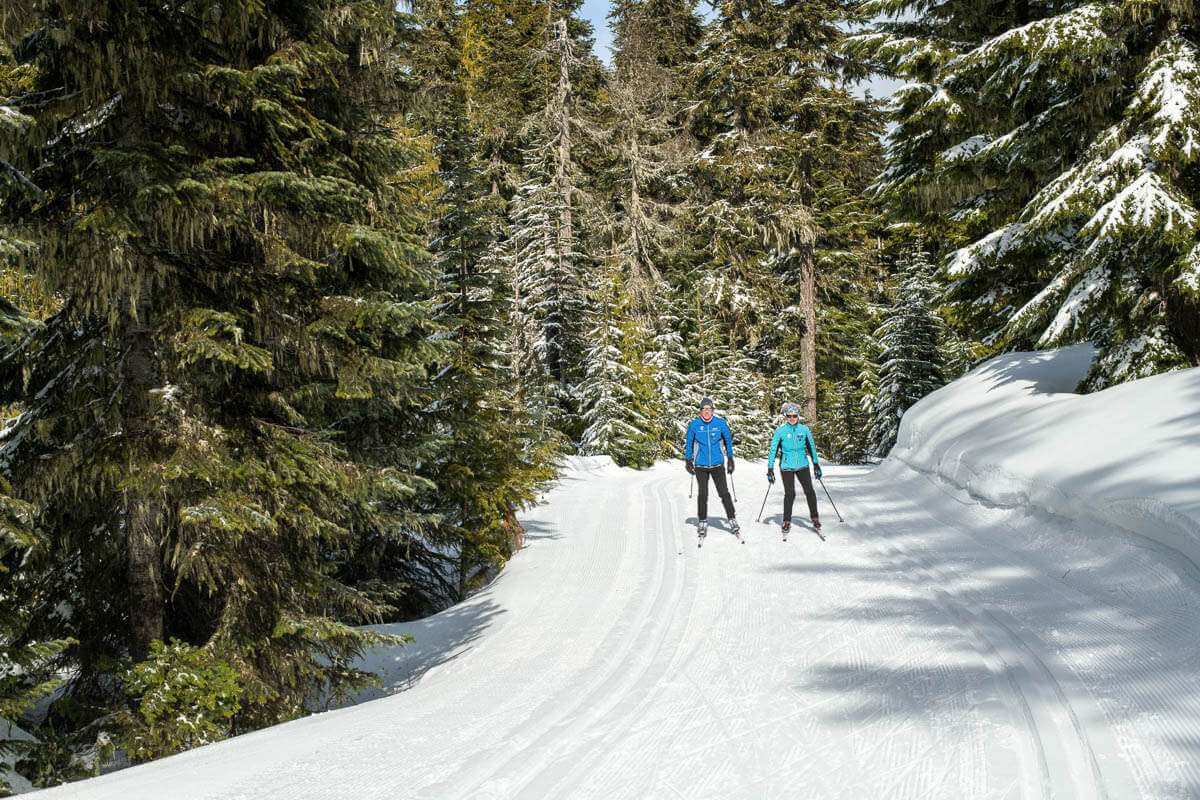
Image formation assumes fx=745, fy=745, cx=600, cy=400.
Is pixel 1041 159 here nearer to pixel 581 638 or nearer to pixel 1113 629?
pixel 1113 629

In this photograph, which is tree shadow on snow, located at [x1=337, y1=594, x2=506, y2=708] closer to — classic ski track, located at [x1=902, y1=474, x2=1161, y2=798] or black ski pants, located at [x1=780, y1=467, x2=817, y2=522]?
black ski pants, located at [x1=780, y1=467, x2=817, y2=522]

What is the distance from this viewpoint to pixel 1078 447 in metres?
9.55

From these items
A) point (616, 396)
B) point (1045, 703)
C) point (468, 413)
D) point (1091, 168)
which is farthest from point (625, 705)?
point (616, 396)

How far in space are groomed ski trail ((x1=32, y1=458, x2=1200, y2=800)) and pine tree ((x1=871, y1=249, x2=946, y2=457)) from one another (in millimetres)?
18440

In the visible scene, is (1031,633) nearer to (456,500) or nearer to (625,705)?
(625,705)

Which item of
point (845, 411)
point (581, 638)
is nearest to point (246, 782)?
point (581, 638)

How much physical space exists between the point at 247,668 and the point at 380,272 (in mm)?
4148

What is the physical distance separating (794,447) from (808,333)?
1921 cm

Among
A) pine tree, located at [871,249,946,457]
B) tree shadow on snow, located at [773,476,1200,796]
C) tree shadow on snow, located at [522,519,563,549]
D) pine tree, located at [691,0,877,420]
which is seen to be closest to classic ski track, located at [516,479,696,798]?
tree shadow on snow, located at [773,476,1200,796]

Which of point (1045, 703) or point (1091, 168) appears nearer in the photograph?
point (1045, 703)

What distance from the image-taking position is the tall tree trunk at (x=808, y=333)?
95.1 ft

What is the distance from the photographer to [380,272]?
26.8ft

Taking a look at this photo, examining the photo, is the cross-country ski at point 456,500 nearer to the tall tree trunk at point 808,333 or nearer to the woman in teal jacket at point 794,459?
the woman in teal jacket at point 794,459

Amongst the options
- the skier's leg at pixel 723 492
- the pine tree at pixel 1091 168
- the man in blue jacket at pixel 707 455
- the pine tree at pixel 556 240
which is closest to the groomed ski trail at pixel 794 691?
the skier's leg at pixel 723 492
